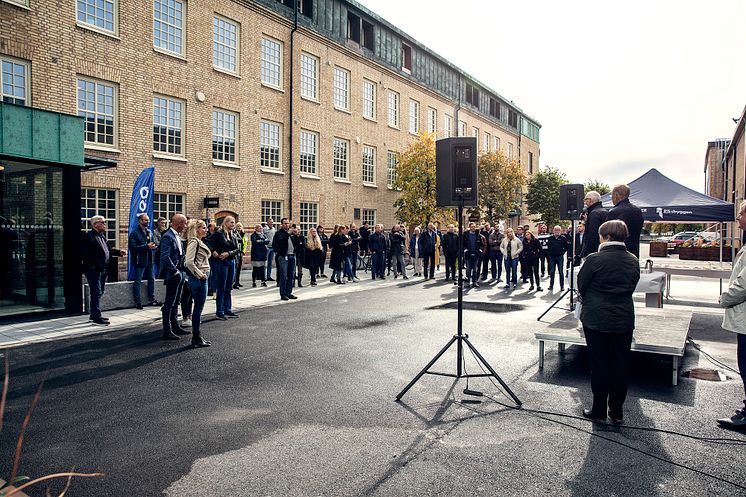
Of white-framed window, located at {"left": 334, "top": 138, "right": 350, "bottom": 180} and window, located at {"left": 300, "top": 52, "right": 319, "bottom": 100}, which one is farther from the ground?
window, located at {"left": 300, "top": 52, "right": 319, "bottom": 100}

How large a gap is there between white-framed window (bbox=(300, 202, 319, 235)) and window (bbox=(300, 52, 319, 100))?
5.17m

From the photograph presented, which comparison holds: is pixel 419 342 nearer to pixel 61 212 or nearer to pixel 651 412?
pixel 651 412

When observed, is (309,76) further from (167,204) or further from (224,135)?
(167,204)

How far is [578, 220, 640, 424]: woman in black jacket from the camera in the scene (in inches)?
192

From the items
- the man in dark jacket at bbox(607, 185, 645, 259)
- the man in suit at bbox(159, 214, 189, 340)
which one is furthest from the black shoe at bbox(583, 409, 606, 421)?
the man in suit at bbox(159, 214, 189, 340)

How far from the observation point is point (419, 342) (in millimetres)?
8617

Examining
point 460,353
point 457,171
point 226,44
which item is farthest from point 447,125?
point 460,353

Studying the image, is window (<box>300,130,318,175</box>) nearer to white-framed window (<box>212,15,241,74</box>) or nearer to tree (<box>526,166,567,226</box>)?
white-framed window (<box>212,15,241,74</box>)

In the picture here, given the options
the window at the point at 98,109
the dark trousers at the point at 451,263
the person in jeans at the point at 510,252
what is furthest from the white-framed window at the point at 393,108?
the window at the point at 98,109

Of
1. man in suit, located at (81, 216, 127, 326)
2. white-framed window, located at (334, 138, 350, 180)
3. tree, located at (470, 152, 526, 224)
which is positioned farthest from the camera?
tree, located at (470, 152, 526, 224)

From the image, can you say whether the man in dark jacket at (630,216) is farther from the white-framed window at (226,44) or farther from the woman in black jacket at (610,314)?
the white-framed window at (226,44)

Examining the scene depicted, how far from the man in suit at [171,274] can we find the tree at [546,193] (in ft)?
151

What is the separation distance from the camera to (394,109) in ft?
109

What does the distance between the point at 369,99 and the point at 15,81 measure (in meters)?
18.8
